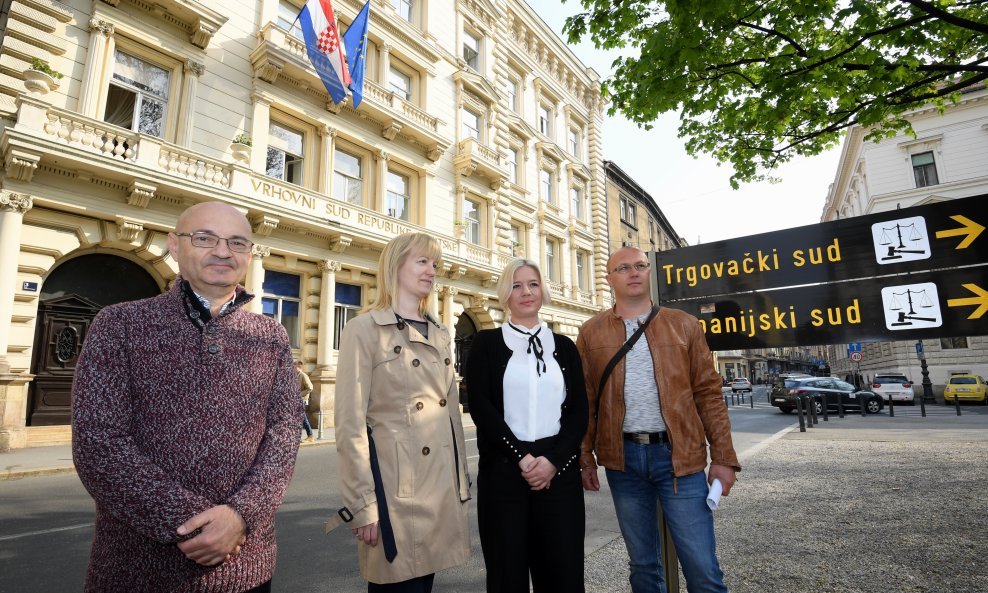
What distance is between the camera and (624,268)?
2.90 meters

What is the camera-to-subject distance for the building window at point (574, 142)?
27.3 metres

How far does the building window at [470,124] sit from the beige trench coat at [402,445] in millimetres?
18209

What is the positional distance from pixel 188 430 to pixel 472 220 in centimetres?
1857

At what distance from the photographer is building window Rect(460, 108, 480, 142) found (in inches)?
779

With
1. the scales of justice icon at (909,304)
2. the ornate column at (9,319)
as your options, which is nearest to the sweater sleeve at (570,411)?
the scales of justice icon at (909,304)

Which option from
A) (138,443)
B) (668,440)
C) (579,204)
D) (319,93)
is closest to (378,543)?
(138,443)

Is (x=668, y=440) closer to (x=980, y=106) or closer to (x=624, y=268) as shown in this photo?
(x=624, y=268)

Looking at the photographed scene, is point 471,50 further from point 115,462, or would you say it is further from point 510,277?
point 115,462

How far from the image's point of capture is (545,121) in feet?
83.9

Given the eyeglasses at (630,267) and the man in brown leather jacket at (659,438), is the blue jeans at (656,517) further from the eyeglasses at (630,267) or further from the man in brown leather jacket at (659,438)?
the eyeglasses at (630,267)

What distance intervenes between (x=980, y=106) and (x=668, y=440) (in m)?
40.0

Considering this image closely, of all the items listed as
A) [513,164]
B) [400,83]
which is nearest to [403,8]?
[400,83]

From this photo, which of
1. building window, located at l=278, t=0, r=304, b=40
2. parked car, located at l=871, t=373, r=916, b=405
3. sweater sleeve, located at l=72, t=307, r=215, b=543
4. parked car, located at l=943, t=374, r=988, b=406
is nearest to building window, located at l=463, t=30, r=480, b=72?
building window, located at l=278, t=0, r=304, b=40

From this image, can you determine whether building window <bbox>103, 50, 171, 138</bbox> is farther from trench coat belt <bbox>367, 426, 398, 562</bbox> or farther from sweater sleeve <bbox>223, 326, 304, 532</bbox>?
trench coat belt <bbox>367, 426, 398, 562</bbox>
